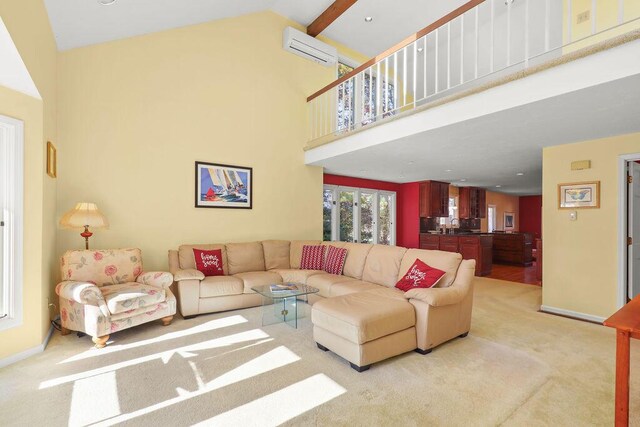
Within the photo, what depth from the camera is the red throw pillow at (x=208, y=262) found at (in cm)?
413

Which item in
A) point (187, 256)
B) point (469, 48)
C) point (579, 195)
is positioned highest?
point (469, 48)

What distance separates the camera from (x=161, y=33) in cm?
432

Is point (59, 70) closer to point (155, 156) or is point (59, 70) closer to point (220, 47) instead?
point (155, 156)

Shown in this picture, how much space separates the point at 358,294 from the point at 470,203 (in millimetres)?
7095

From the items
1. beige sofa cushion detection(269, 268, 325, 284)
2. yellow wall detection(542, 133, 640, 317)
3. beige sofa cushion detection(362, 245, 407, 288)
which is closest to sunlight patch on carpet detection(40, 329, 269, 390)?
beige sofa cushion detection(269, 268, 325, 284)

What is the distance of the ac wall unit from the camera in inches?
220

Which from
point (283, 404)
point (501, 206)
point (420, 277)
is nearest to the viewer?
point (283, 404)

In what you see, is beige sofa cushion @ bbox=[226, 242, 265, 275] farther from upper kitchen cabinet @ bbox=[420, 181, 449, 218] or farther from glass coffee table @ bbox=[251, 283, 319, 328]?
upper kitchen cabinet @ bbox=[420, 181, 449, 218]

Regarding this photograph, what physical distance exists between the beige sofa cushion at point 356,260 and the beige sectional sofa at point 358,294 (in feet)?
0.04

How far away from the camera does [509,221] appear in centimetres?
1154

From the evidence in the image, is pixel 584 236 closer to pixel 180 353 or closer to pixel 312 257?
pixel 312 257

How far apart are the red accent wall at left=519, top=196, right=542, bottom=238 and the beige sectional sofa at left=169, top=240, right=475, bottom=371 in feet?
34.0

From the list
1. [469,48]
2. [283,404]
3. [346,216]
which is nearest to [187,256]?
[283,404]

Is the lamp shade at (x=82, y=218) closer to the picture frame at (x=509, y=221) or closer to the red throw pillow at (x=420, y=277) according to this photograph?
the red throw pillow at (x=420, y=277)
